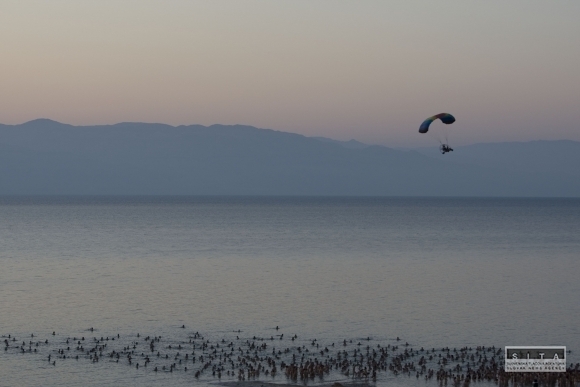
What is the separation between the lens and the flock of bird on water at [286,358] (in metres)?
40.4

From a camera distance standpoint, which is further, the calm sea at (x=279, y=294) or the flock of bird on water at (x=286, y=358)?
the calm sea at (x=279, y=294)

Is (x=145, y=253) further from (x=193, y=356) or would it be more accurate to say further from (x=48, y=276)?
(x=193, y=356)

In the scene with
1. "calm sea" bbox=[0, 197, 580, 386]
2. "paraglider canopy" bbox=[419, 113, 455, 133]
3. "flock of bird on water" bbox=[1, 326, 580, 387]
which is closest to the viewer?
"flock of bird on water" bbox=[1, 326, 580, 387]

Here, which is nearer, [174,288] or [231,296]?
[231,296]

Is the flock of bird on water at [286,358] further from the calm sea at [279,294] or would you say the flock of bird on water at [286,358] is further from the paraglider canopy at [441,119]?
the paraglider canopy at [441,119]

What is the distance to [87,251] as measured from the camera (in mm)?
109750

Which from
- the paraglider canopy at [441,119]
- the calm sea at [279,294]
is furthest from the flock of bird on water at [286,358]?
the paraglider canopy at [441,119]

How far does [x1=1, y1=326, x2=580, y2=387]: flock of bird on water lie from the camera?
→ 40.4m

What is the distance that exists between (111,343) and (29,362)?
5345mm

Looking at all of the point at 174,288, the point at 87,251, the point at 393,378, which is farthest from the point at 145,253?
the point at 393,378

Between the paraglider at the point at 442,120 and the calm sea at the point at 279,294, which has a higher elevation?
the paraglider at the point at 442,120

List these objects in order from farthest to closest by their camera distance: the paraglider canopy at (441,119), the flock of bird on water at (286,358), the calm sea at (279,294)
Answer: the paraglider canopy at (441,119)
the calm sea at (279,294)
the flock of bird on water at (286,358)

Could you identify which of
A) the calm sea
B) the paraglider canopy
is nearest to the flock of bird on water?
the calm sea

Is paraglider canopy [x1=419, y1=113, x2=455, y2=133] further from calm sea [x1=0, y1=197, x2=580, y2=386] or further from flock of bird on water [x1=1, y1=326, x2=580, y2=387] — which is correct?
flock of bird on water [x1=1, y1=326, x2=580, y2=387]
